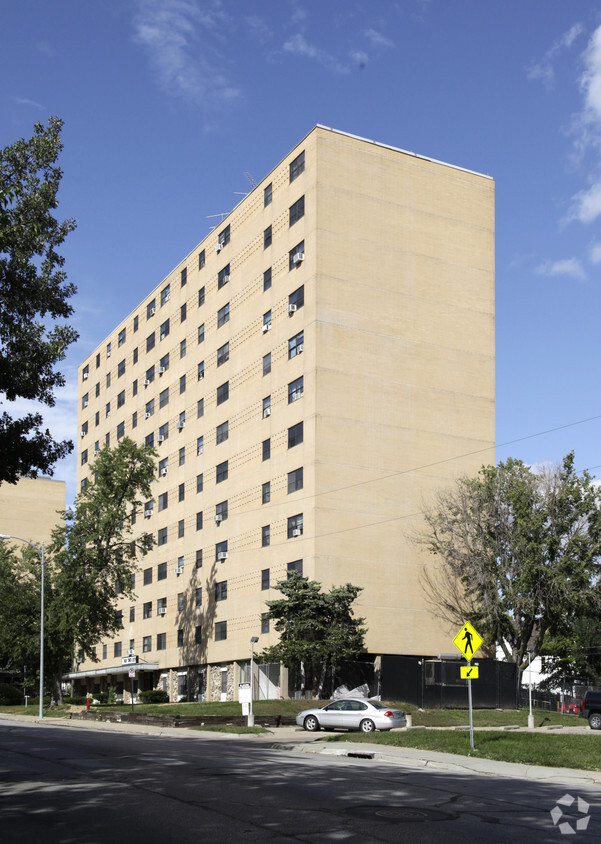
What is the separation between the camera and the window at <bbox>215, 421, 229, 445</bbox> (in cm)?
6196

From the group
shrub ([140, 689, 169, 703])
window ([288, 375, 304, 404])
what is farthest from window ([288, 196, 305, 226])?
shrub ([140, 689, 169, 703])

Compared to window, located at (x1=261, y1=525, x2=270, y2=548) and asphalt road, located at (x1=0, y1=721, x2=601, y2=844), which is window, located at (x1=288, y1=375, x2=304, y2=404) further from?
asphalt road, located at (x1=0, y1=721, x2=601, y2=844)

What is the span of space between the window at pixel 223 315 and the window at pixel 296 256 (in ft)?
30.4

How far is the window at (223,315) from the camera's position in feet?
→ 209

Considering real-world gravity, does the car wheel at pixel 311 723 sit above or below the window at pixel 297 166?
below

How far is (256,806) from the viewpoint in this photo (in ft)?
43.8

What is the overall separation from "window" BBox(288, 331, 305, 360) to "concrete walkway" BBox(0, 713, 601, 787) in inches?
880

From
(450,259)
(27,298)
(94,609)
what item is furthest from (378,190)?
(27,298)

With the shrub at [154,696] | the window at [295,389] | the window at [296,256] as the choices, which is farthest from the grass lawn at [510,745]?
the shrub at [154,696]

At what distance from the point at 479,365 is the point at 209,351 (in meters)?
19.3

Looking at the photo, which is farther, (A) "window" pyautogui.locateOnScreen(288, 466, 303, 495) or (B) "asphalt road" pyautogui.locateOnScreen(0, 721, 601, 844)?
(A) "window" pyautogui.locateOnScreen(288, 466, 303, 495)

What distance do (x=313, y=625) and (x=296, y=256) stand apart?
68.9 ft

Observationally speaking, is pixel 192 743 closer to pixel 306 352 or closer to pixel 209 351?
pixel 306 352

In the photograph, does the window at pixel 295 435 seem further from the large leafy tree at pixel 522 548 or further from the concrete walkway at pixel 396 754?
the concrete walkway at pixel 396 754
